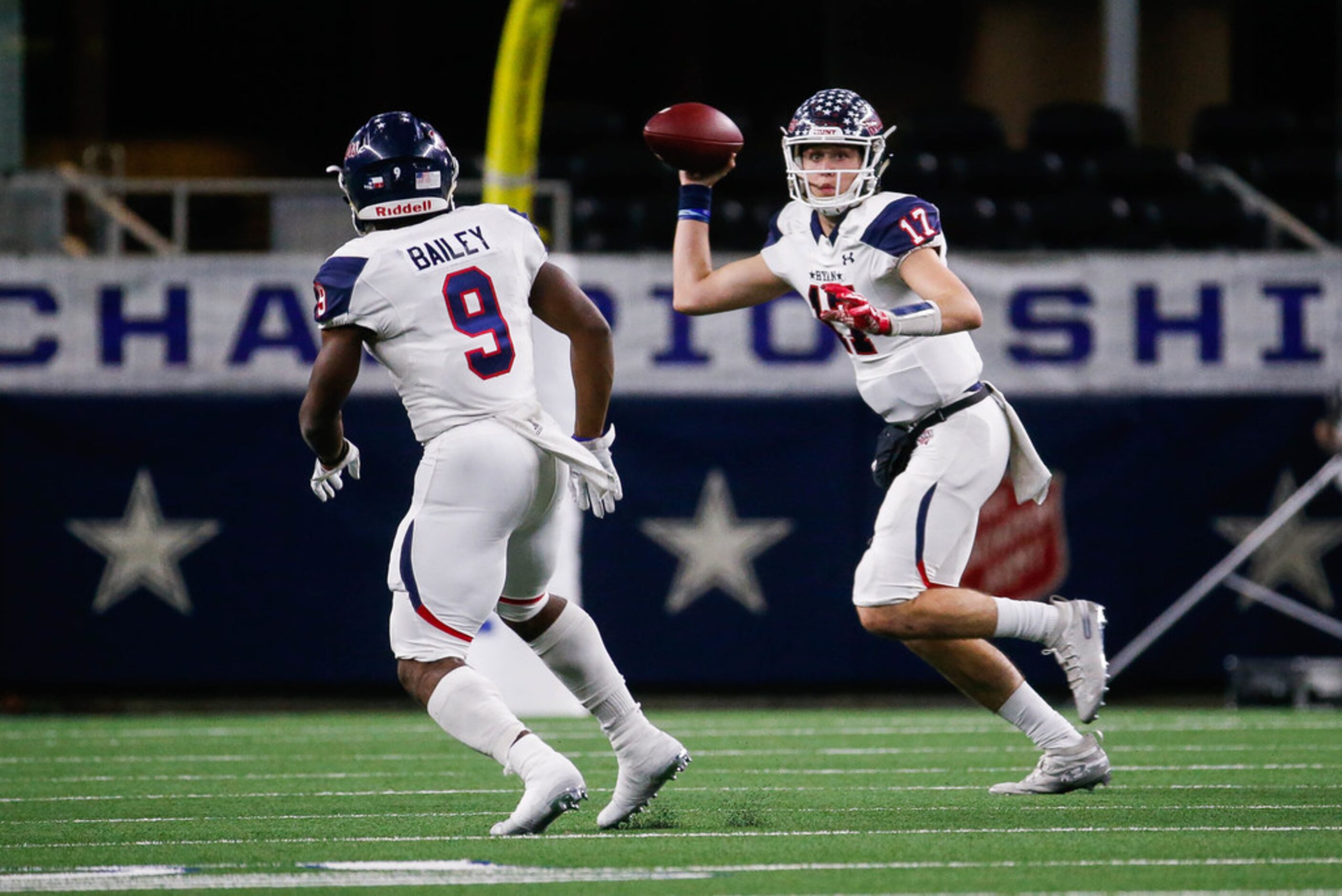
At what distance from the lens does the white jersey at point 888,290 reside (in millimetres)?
4957

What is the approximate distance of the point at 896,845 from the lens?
4262mm

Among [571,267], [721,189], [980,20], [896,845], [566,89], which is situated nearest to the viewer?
[896,845]

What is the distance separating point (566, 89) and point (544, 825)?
423 inches

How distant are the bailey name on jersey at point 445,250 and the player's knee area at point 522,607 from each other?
2.64ft

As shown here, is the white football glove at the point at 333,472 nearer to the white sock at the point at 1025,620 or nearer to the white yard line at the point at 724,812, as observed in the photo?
the white yard line at the point at 724,812

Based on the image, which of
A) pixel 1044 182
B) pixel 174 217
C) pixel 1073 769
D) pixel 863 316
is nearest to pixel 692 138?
pixel 863 316

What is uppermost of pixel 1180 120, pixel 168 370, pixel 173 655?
pixel 1180 120

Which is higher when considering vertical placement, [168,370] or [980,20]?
[980,20]

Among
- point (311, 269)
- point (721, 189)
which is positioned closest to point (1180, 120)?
point (721, 189)

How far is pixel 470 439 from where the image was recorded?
4.41 m

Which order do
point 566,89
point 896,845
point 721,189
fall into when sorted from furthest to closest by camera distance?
point 566,89, point 721,189, point 896,845

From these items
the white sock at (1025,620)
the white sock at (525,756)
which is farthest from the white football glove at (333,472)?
the white sock at (1025,620)

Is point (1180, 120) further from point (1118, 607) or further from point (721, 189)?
point (1118, 607)

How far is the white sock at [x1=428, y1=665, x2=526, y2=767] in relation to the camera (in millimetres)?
4297
